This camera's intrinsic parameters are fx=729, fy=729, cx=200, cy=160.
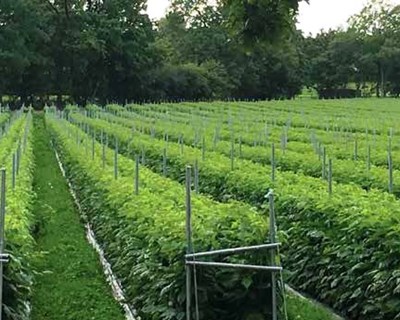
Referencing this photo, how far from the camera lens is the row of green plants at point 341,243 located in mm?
7539

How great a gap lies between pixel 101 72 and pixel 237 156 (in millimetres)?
51630

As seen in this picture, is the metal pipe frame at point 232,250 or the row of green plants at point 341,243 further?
the row of green plants at point 341,243

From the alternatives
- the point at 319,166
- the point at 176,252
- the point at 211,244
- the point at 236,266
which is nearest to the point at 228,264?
the point at 236,266

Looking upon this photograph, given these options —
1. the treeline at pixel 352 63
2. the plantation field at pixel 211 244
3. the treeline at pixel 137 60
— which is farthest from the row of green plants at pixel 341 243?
the treeline at pixel 352 63

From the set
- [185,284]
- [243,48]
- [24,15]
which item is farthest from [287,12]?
[24,15]

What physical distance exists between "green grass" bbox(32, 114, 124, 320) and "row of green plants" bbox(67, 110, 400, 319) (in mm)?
2465

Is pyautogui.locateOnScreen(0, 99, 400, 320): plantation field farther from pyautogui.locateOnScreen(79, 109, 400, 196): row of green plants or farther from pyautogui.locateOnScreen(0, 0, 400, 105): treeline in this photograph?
pyautogui.locateOnScreen(0, 0, 400, 105): treeline

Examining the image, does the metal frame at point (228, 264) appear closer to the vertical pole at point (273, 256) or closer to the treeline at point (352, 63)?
the vertical pole at point (273, 256)

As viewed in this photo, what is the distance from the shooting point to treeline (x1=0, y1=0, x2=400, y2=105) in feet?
210

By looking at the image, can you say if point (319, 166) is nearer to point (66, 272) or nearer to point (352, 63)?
point (66, 272)

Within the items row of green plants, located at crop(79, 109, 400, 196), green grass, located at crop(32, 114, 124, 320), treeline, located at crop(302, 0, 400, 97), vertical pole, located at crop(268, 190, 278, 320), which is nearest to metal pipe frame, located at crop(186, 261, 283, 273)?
vertical pole, located at crop(268, 190, 278, 320)

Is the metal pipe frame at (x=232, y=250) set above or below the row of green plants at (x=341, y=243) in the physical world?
above

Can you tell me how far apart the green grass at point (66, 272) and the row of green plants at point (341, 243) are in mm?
2465

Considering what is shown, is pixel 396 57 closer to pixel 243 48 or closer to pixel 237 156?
pixel 237 156
